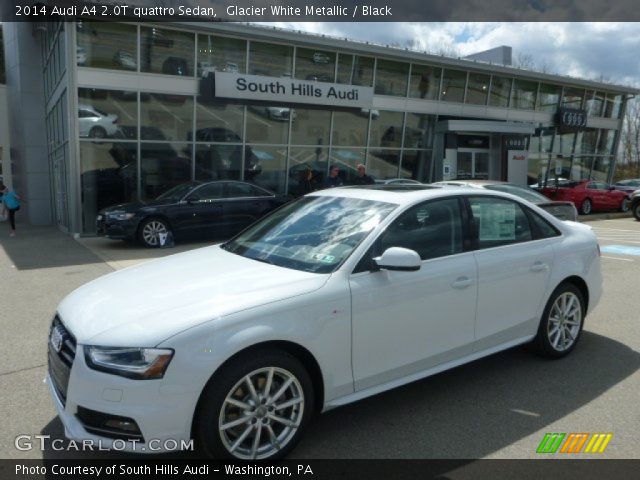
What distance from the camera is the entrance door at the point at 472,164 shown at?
2242cm

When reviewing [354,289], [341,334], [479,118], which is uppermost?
[479,118]

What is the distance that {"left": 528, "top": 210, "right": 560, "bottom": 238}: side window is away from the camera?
4695mm

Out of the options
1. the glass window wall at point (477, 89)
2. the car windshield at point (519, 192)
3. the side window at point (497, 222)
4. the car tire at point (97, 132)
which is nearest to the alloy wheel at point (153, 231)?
the car tire at point (97, 132)

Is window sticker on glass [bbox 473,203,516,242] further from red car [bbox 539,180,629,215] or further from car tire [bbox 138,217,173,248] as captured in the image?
red car [bbox 539,180,629,215]

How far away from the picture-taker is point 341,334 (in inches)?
129

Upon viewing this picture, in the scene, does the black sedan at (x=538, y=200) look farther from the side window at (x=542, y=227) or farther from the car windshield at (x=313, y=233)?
the car windshield at (x=313, y=233)

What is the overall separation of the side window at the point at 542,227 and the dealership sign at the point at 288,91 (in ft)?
42.7

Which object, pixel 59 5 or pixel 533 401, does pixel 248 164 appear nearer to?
pixel 59 5

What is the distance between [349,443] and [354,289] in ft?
3.21

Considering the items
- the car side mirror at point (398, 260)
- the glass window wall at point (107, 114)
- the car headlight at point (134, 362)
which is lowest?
the car headlight at point (134, 362)

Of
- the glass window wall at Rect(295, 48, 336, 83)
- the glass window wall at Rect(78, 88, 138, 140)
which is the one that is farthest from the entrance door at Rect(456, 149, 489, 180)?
the glass window wall at Rect(78, 88, 138, 140)

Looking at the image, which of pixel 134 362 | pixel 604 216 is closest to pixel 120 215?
pixel 134 362

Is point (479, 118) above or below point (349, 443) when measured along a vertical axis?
above

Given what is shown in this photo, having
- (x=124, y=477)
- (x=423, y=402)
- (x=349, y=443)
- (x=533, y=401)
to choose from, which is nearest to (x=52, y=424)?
(x=124, y=477)
